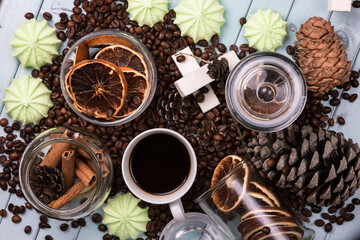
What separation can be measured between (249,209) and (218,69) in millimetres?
441

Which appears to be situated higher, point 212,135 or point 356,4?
point 356,4

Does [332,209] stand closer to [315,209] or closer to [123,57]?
[315,209]

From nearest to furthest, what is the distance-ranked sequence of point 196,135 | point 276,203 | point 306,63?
point 276,203 < point 306,63 < point 196,135

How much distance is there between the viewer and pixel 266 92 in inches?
49.6

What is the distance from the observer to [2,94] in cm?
140

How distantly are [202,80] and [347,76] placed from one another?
0.48m

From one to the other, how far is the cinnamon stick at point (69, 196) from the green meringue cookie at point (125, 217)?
0.19m

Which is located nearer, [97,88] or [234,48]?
[97,88]

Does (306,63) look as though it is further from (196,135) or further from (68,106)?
(68,106)

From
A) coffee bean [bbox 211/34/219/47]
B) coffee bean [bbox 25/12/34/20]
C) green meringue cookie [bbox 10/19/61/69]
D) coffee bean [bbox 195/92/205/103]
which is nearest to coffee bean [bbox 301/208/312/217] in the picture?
coffee bean [bbox 195/92/205/103]

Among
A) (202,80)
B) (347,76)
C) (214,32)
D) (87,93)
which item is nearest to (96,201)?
(87,93)

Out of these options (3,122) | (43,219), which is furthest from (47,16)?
(43,219)

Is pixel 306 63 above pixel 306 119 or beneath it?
above

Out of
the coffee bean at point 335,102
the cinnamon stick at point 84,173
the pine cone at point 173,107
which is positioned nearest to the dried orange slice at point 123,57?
the pine cone at point 173,107
